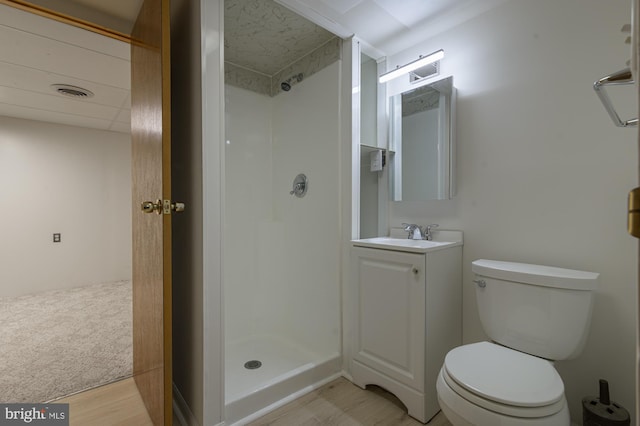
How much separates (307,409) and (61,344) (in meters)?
2.04

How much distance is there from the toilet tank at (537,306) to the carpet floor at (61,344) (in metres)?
2.16

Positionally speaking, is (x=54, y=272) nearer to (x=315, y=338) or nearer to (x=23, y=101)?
(x=23, y=101)

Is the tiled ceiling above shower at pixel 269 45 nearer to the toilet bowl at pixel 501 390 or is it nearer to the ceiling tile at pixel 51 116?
the toilet bowl at pixel 501 390

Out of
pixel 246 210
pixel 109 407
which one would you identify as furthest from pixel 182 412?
pixel 246 210

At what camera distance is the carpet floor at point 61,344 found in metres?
1.75

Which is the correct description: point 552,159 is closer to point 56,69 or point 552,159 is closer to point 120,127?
point 56,69

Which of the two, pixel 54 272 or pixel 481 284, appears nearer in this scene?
pixel 481 284

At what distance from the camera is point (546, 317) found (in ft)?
3.94

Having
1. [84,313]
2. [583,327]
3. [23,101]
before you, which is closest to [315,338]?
[583,327]

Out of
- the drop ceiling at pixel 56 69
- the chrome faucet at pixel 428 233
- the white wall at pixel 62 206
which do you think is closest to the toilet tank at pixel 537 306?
the chrome faucet at pixel 428 233

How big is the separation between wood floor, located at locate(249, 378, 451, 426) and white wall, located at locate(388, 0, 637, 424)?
573 mm

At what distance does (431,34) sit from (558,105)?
871 millimetres

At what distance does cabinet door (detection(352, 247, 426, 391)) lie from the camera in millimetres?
1469

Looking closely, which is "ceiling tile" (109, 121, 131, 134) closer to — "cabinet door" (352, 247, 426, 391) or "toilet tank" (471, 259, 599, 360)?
"cabinet door" (352, 247, 426, 391)
